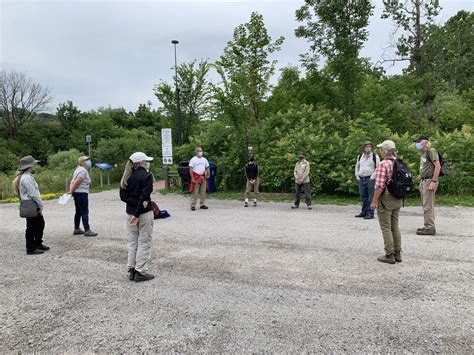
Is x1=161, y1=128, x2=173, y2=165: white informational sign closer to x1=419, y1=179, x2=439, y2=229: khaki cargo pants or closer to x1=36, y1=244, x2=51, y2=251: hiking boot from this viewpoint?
x1=36, y1=244, x2=51, y2=251: hiking boot

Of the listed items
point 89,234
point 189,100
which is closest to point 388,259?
point 89,234

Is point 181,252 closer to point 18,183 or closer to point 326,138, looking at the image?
point 18,183

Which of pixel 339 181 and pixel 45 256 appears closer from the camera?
pixel 45 256

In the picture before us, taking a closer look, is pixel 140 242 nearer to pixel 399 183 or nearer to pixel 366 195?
pixel 399 183

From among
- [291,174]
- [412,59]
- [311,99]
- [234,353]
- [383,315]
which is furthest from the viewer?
[412,59]

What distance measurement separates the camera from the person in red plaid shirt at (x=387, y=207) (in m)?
5.13

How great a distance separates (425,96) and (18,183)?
20.1m

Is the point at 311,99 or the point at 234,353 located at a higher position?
the point at 311,99

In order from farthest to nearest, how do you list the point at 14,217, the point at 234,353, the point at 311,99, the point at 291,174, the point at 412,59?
the point at 412,59
the point at 311,99
the point at 291,174
the point at 14,217
the point at 234,353

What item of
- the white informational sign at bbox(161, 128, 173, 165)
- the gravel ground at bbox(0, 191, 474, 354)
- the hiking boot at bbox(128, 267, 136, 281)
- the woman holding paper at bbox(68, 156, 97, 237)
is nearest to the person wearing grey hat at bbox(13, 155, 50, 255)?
the gravel ground at bbox(0, 191, 474, 354)

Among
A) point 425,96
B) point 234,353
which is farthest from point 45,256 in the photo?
point 425,96

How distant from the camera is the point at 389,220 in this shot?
5188 millimetres

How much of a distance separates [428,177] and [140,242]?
17.5ft

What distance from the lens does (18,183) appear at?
6270 mm
